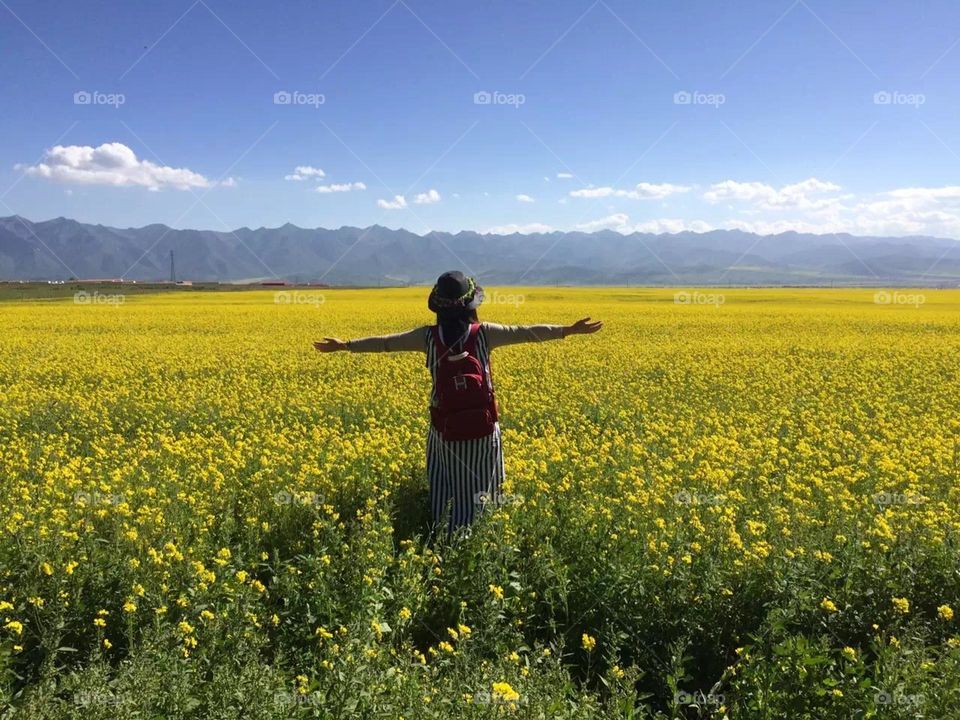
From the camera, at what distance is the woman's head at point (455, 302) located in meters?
4.84

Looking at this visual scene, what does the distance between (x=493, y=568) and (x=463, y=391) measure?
1.32m

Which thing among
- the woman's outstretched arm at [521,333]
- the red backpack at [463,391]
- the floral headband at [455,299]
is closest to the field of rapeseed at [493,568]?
the red backpack at [463,391]

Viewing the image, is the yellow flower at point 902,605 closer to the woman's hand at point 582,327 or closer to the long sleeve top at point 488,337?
the woman's hand at point 582,327

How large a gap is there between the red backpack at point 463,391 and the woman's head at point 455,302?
0.09 m

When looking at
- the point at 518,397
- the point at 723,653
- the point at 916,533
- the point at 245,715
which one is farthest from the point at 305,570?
the point at 518,397

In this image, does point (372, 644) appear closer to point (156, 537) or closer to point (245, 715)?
point (245, 715)

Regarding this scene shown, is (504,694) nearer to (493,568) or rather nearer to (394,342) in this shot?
(493,568)

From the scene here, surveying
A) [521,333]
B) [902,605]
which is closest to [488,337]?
[521,333]

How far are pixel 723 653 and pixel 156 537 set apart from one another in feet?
13.0

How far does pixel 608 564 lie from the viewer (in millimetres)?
4391

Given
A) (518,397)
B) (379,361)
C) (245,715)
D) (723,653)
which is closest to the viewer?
(245,715)

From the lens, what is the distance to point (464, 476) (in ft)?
17.0

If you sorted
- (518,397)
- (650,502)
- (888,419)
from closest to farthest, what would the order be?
(650,502)
(888,419)
(518,397)

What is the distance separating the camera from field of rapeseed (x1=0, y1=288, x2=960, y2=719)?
3121 mm
